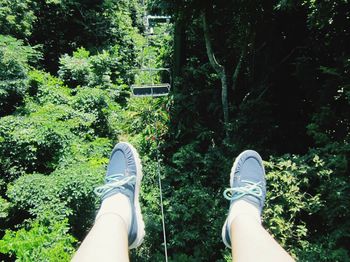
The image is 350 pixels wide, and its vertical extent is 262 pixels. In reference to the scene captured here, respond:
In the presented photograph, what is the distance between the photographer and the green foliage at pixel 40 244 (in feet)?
12.5

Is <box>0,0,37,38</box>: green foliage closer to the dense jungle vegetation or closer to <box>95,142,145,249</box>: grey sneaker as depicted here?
the dense jungle vegetation

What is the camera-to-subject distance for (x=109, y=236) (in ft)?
6.05

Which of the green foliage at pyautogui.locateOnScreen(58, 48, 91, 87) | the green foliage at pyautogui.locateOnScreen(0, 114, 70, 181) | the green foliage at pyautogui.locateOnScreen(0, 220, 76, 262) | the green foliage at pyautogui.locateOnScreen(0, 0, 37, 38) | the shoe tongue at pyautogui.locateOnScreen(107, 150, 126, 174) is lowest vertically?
the green foliage at pyautogui.locateOnScreen(0, 220, 76, 262)

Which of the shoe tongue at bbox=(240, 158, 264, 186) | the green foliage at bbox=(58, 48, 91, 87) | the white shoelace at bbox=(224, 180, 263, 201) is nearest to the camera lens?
the white shoelace at bbox=(224, 180, 263, 201)

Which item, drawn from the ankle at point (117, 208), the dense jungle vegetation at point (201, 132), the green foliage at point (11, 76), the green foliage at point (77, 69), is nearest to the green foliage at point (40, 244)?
the dense jungle vegetation at point (201, 132)

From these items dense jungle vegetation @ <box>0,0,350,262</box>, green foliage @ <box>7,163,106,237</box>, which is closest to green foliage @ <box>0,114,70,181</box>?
dense jungle vegetation @ <box>0,0,350,262</box>

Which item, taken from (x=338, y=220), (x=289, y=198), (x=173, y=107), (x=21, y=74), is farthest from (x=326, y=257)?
(x=21, y=74)

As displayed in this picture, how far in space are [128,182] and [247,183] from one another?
108cm

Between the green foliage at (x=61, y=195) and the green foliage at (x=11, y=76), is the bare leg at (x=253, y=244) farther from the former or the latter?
the green foliage at (x=11, y=76)

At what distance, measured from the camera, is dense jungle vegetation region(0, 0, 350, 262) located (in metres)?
3.93

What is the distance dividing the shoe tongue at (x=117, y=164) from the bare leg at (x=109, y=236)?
0.41m

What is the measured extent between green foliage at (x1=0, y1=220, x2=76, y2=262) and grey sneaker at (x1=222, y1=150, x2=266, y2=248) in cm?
259

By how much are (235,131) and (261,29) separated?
2.34 m

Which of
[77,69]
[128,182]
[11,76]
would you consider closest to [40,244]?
[128,182]
